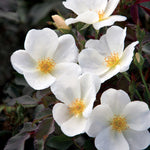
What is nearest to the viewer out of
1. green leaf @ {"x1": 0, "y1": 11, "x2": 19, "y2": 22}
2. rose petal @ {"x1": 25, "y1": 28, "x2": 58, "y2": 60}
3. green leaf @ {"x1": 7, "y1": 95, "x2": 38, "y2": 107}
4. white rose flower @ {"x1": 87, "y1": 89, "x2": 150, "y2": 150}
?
white rose flower @ {"x1": 87, "y1": 89, "x2": 150, "y2": 150}

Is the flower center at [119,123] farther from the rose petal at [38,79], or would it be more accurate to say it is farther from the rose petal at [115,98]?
the rose petal at [38,79]

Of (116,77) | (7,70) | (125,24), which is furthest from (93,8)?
(7,70)

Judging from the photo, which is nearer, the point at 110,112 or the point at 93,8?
the point at 110,112

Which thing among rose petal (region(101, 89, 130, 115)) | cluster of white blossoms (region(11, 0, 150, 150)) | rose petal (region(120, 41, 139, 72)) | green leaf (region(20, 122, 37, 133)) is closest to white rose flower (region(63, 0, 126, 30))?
cluster of white blossoms (region(11, 0, 150, 150))

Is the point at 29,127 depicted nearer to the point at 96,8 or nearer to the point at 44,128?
the point at 44,128

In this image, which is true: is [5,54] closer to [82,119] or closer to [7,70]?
[7,70]

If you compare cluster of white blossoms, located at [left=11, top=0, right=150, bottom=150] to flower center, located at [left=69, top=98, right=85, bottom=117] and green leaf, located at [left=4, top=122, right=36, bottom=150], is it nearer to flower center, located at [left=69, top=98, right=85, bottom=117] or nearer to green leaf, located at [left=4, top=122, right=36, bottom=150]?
flower center, located at [left=69, top=98, right=85, bottom=117]

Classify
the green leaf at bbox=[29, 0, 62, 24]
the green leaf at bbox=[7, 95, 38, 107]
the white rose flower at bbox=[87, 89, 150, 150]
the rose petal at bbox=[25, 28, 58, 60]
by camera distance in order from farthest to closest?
1. the green leaf at bbox=[29, 0, 62, 24]
2. the green leaf at bbox=[7, 95, 38, 107]
3. the rose petal at bbox=[25, 28, 58, 60]
4. the white rose flower at bbox=[87, 89, 150, 150]
